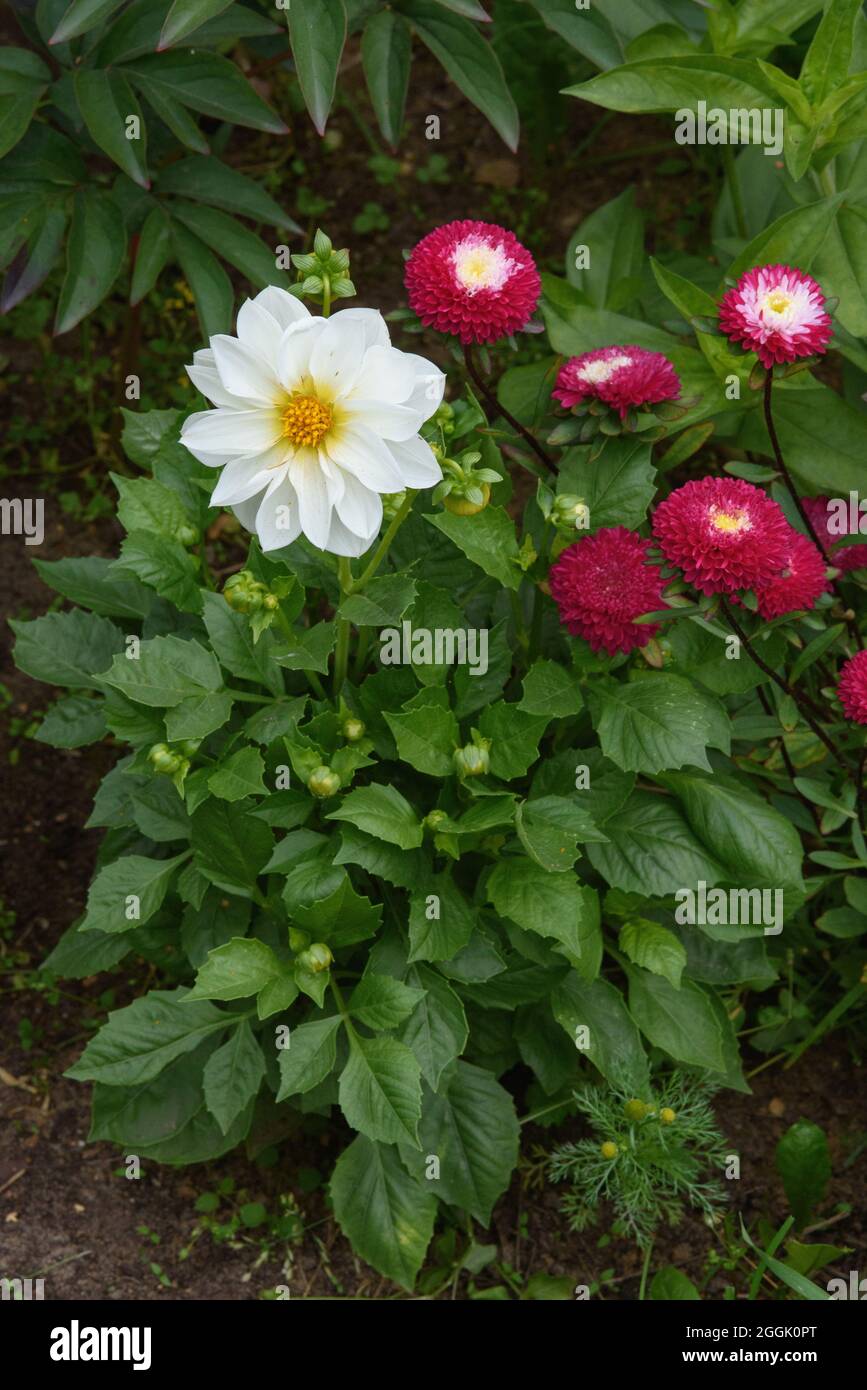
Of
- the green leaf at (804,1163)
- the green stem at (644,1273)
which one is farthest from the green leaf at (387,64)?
the green stem at (644,1273)

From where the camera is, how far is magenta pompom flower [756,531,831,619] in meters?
1.67

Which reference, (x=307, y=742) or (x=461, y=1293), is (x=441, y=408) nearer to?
(x=307, y=742)

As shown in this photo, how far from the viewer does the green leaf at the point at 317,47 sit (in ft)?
5.69

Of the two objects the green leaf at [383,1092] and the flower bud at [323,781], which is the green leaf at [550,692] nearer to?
the flower bud at [323,781]

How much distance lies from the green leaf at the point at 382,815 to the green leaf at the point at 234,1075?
0.34m

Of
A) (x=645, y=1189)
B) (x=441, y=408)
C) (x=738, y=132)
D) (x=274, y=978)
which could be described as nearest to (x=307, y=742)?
(x=274, y=978)

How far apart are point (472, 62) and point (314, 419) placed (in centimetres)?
79

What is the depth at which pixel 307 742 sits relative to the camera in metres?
1.74

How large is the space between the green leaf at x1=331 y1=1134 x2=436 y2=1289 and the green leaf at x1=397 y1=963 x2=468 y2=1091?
23 cm

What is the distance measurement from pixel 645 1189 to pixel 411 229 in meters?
1.91

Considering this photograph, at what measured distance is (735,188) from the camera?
2.31m

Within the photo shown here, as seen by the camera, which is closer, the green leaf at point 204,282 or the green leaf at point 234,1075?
the green leaf at point 234,1075

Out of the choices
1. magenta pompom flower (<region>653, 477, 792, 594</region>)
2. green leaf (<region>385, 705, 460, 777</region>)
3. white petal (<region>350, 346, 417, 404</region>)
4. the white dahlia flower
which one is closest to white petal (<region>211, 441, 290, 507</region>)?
the white dahlia flower
